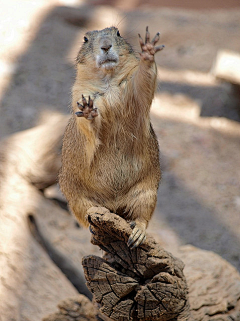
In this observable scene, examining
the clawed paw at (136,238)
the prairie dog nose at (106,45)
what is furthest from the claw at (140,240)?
the prairie dog nose at (106,45)

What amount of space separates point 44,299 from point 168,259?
1563 millimetres

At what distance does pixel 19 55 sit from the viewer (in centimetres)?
948

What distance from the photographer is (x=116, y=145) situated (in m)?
4.27

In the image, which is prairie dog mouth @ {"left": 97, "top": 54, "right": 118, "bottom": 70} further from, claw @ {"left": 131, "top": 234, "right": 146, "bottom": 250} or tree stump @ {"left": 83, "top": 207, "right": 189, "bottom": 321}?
claw @ {"left": 131, "top": 234, "right": 146, "bottom": 250}

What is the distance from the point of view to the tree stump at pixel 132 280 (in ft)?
12.6

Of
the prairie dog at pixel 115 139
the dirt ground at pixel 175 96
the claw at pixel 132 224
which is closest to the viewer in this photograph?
the claw at pixel 132 224

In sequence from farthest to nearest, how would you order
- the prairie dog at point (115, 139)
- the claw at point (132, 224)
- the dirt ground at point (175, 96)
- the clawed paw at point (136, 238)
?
the dirt ground at point (175, 96), the prairie dog at point (115, 139), the claw at point (132, 224), the clawed paw at point (136, 238)

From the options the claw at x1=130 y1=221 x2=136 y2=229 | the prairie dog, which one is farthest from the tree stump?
the prairie dog

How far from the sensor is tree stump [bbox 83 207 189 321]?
12.6 feet

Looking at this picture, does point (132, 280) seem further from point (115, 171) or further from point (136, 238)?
point (115, 171)

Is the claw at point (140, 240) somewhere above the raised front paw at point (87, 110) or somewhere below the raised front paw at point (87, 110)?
below

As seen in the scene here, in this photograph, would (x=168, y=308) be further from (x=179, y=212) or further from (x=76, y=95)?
(x=179, y=212)

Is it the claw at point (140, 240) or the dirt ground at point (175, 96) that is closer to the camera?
the claw at point (140, 240)

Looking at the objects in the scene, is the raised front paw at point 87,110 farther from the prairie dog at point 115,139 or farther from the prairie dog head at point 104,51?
the prairie dog head at point 104,51
